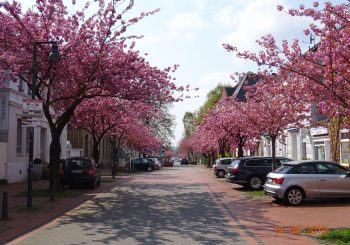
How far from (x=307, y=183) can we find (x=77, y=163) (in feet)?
38.5

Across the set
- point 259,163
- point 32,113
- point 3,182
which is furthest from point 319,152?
point 32,113

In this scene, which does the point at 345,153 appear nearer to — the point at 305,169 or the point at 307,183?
the point at 305,169

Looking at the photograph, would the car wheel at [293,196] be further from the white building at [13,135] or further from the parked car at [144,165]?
the parked car at [144,165]

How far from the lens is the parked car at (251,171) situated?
72.1 ft

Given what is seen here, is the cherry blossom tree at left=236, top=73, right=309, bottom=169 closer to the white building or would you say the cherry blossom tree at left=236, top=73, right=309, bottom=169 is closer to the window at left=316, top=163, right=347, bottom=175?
the window at left=316, top=163, right=347, bottom=175

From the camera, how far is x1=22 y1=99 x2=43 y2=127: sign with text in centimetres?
1470

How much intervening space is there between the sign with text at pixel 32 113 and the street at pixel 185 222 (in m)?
3.04

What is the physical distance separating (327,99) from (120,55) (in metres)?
9.22

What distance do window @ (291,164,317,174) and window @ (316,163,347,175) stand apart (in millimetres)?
191

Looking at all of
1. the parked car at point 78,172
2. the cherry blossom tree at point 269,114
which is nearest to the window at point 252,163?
the cherry blossom tree at point 269,114

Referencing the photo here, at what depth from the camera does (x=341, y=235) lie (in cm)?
965

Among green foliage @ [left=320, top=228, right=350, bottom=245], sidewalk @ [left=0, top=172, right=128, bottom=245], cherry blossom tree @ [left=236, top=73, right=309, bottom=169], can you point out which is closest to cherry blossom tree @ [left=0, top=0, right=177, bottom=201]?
sidewalk @ [left=0, top=172, right=128, bottom=245]

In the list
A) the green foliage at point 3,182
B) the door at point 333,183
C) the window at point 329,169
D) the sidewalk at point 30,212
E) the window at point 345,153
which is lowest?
the sidewalk at point 30,212

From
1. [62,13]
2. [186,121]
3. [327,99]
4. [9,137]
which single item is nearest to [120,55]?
[62,13]
